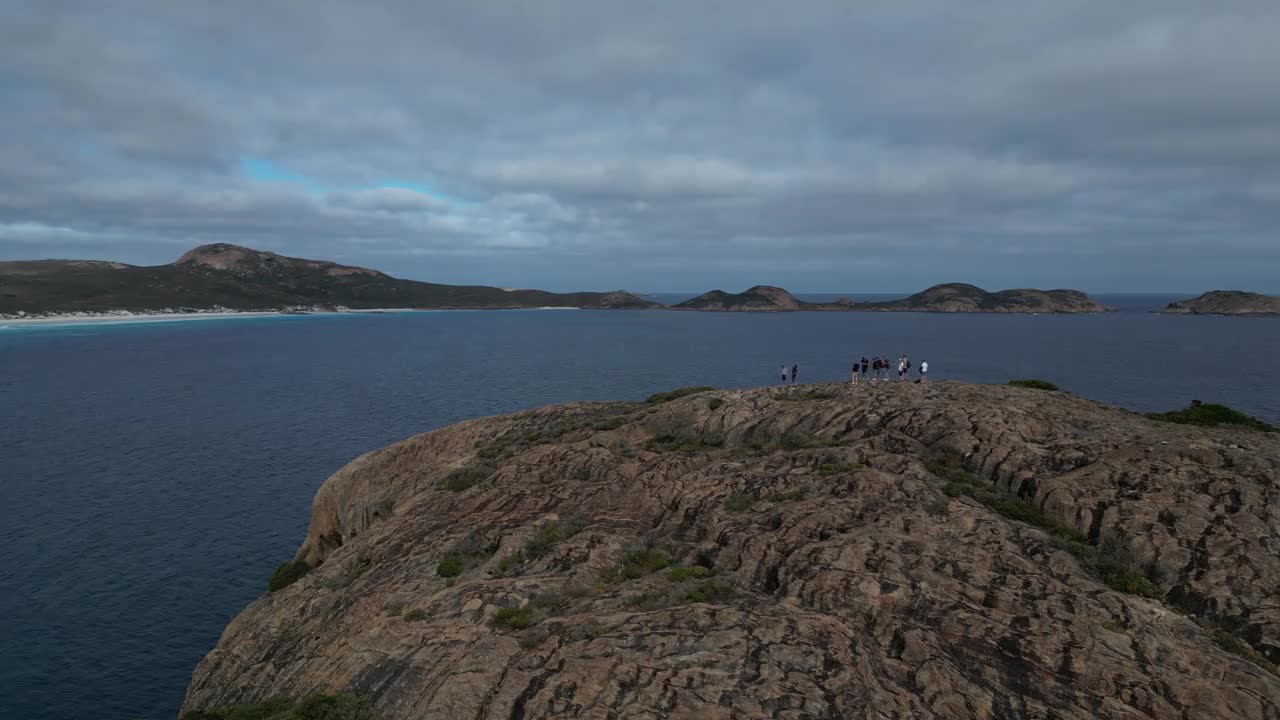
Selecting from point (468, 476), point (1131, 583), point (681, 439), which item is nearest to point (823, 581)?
point (1131, 583)

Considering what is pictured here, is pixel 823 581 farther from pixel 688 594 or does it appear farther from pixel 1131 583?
pixel 1131 583

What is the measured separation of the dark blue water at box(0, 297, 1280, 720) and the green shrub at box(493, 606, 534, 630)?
2229cm

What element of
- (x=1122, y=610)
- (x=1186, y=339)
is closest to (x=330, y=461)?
(x=1122, y=610)

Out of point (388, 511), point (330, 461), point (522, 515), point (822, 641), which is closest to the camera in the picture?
point (822, 641)

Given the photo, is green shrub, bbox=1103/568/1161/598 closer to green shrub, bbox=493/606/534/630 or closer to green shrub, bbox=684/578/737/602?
green shrub, bbox=684/578/737/602

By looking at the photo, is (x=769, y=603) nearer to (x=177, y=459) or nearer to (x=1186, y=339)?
(x=177, y=459)

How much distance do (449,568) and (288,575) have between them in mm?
18660

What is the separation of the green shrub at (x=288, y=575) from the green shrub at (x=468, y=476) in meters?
11.1

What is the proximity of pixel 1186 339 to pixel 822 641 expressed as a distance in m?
237

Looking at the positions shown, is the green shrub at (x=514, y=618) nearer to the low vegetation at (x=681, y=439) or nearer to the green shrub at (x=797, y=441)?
the low vegetation at (x=681, y=439)

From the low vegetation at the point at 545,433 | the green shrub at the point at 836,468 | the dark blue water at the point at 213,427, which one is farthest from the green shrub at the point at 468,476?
the green shrub at the point at 836,468

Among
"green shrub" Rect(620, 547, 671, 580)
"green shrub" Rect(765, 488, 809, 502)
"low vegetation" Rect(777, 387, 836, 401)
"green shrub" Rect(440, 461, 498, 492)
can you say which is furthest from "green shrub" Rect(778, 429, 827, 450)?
"green shrub" Rect(440, 461, 498, 492)

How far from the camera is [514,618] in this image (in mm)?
20844

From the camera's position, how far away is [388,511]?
36.6 m
